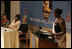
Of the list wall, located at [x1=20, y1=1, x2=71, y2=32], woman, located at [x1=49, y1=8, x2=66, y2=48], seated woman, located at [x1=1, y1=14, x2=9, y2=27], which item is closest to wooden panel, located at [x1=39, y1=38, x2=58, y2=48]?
woman, located at [x1=49, y1=8, x2=66, y2=48]

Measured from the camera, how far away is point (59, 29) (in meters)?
0.90

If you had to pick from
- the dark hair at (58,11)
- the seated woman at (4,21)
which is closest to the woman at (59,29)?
the dark hair at (58,11)

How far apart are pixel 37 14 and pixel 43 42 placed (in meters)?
0.42

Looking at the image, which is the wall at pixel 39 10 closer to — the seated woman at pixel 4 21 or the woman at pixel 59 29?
the woman at pixel 59 29

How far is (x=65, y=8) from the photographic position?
0.96 m

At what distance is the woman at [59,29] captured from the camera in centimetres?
90

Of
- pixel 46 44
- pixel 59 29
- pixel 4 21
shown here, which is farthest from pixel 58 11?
pixel 4 21

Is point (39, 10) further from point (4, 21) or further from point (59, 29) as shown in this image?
point (4, 21)

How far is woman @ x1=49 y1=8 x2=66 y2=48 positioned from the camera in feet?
2.96

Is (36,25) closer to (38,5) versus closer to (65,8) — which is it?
(38,5)

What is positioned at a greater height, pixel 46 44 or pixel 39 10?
pixel 39 10

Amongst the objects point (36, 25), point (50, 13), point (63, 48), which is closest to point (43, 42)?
point (63, 48)

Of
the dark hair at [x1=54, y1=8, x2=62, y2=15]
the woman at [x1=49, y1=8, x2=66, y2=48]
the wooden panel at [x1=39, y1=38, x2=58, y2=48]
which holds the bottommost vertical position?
the wooden panel at [x1=39, y1=38, x2=58, y2=48]

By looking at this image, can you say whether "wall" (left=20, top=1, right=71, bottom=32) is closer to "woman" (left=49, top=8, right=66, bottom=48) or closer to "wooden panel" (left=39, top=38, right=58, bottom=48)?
"woman" (left=49, top=8, right=66, bottom=48)
